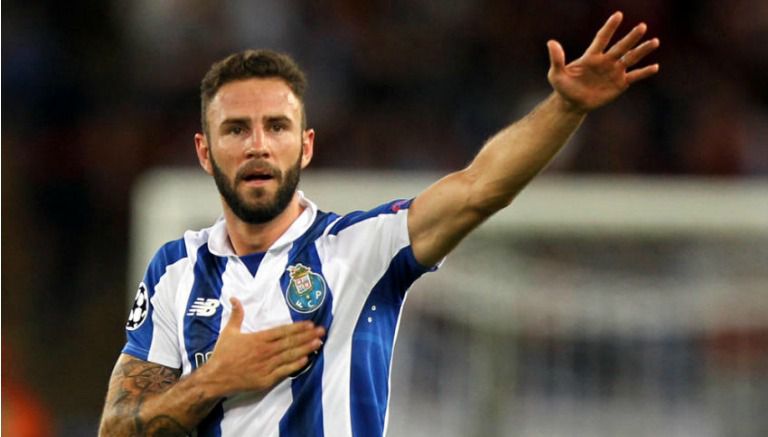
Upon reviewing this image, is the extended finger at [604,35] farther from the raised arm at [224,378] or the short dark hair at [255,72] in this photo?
the raised arm at [224,378]

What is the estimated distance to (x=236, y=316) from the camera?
377cm

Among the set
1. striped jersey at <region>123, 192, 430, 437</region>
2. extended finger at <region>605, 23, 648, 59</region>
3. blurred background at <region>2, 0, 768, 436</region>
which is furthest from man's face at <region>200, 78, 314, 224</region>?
blurred background at <region>2, 0, 768, 436</region>

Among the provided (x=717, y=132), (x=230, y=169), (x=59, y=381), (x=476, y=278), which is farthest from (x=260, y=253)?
(x=717, y=132)

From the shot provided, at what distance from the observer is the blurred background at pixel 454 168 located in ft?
22.5

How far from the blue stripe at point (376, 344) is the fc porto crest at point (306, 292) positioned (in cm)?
13

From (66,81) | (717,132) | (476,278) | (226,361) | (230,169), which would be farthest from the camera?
(66,81)

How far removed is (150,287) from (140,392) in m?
0.33

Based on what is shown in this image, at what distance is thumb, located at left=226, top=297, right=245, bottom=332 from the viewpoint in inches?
148

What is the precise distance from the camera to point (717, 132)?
364 inches

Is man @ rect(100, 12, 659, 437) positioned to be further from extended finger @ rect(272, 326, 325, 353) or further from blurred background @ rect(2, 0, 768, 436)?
blurred background @ rect(2, 0, 768, 436)

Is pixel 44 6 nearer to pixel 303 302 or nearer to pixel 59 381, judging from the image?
pixel 59 381

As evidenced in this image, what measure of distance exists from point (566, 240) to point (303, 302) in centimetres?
338

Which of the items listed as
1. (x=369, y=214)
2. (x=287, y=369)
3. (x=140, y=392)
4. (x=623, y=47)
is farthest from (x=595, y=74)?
(x=140, y=392)

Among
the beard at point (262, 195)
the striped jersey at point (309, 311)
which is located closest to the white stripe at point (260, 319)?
the striped jersey at point (309, 311)
